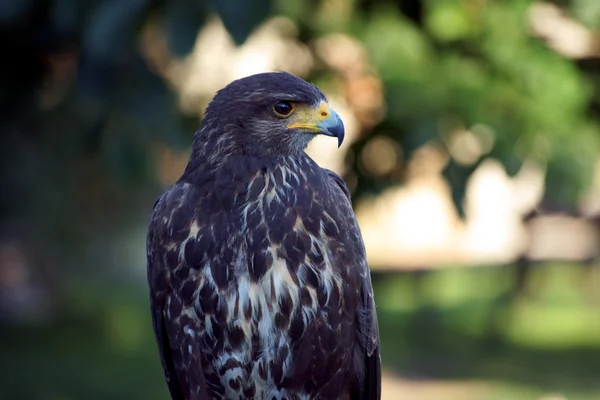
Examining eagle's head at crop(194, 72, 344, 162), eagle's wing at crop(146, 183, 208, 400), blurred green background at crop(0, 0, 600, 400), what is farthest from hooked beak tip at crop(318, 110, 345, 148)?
blurred green background at crop(0, 0, 600, 400)

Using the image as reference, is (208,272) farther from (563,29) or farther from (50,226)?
(50,226)

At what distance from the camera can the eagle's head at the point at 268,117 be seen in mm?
4133

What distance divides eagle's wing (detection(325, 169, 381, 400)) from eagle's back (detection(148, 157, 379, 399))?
0.01 meters

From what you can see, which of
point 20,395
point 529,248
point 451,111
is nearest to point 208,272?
point 451,111

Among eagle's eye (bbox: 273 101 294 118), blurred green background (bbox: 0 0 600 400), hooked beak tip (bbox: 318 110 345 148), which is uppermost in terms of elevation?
blurred green background (bbox: 0 0 600 400)

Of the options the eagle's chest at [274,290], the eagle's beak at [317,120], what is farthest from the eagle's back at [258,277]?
the eagle's beak at [317,120]

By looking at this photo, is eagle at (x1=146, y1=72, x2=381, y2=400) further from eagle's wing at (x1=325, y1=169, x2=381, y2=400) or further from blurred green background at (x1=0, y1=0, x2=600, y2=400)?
blurred green background at (x1=0, y1=0, x2=600, y2=400)

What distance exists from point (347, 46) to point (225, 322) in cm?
456

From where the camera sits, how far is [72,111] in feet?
31.8

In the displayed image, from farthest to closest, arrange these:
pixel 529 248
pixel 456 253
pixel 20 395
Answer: pixel 456 253
pixel 529 248
pixel 20 395

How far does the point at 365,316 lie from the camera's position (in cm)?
428

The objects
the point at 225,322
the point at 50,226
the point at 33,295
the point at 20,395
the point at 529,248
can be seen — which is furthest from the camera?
the point at 33,295

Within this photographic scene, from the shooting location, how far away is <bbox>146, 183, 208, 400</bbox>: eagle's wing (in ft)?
13.5

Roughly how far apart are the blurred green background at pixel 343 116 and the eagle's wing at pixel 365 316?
7.21 ft
